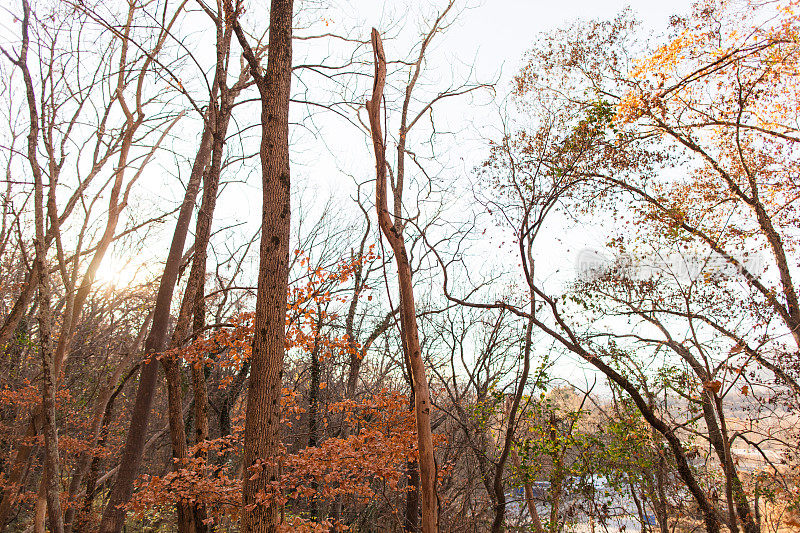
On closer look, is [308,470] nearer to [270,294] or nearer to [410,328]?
[410,328]

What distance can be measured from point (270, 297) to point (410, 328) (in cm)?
144

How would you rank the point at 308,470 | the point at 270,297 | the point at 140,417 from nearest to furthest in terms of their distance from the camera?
the point at 270,297
the point at 308,470
the point at 140,417

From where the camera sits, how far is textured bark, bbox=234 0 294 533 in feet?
12.0

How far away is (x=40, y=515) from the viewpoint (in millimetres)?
7645

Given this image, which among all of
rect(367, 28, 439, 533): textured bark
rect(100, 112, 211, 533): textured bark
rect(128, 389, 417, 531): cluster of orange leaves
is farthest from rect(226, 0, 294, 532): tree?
rect(100, 112, 211, 533): textured bark

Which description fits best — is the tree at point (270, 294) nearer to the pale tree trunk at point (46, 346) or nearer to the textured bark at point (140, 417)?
the textured bark at point (140, 417)

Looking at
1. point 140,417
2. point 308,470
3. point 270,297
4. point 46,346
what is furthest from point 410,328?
point 46,346

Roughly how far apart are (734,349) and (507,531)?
672cm

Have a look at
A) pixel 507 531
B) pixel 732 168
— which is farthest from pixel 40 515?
pixel 732 168

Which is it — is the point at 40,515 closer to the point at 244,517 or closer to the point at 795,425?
the point at 244,517

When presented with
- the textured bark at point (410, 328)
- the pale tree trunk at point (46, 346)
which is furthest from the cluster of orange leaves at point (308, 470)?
the textured bark at point (410, 328)

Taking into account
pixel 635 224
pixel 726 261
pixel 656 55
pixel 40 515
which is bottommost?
pixel 40 515

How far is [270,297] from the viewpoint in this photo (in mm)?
3959

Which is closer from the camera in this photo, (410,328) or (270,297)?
(270,297)
